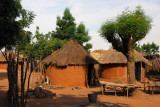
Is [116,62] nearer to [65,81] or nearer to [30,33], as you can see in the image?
[65,81]

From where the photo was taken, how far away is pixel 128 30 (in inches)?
378

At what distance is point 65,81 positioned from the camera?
13.4 metres

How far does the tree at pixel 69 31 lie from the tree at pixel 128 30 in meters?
14.0

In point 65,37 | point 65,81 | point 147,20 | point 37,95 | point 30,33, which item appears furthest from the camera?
point 65,37

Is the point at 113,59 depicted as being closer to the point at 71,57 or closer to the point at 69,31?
the point at 71,57

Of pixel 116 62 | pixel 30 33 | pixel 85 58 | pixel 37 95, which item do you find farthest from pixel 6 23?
pixel 116 62

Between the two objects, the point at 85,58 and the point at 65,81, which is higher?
the point at 85,58

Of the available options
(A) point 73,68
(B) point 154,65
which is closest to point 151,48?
(B) point 154,65

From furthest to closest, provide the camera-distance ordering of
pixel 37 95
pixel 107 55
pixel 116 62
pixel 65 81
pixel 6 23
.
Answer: pixel 107 55
pixel 116 62
pixel 65 81
pixel 37 95
pixel 6 23

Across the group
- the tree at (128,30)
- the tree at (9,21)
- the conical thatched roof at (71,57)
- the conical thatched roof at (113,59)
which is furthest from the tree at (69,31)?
the tree at (9,21)

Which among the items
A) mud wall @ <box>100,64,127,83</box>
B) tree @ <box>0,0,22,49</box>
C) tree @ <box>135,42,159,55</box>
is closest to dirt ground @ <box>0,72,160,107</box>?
tree @ <box>0,0,22,49</box>

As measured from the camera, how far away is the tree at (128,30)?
9.52 meters

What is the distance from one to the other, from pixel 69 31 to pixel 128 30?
611 inches

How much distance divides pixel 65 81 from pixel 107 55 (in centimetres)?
586
